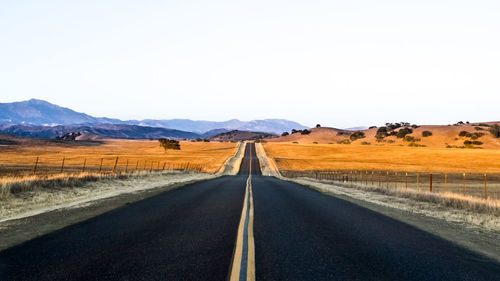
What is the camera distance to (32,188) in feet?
54.2

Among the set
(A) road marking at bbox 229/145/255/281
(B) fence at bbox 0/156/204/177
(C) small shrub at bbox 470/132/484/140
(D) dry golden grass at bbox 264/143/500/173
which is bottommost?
(B) fence at bbox 0/156/204/177

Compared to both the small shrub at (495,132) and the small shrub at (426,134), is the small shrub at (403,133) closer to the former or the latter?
the small shrub at (426,134)

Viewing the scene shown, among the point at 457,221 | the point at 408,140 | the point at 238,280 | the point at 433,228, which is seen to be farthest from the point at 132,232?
the point at 408,140

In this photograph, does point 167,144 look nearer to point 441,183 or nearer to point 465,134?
point 441,183

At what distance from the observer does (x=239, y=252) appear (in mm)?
6590

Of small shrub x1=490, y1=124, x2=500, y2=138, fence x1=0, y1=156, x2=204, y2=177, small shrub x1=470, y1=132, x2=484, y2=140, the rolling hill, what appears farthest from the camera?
small shrub x1=470, y1=132, x2=484, y2=140

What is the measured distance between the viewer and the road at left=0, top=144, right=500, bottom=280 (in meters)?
5.45

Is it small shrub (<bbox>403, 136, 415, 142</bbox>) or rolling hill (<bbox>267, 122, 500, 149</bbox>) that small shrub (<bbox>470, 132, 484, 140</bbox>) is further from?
small shrub (<bbox>403, 136, 415, 142</bbox>)

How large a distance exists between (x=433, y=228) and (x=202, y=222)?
5998mm

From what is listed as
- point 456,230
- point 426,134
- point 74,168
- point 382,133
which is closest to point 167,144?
point 74,168

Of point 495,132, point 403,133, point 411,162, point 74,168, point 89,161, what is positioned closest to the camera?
point 74,168

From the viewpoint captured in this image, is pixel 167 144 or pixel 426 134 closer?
pixel 167 144

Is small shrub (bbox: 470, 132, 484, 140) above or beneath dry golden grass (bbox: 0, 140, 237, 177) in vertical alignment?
above

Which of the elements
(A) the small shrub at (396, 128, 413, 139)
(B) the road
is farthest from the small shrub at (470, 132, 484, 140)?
(B) the road
